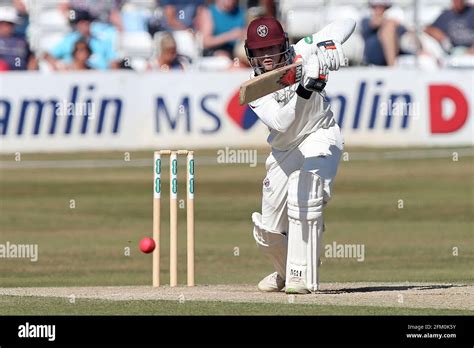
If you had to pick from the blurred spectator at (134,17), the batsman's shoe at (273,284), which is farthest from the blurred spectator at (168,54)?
the batsman's shoe at (273,284)

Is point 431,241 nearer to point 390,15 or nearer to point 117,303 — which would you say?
point 117,303

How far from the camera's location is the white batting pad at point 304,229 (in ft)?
35.7

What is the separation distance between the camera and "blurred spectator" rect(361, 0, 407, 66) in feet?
84.1

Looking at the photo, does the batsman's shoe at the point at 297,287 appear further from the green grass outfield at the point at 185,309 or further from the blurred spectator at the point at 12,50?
the blurred spectator at the point at 12,50

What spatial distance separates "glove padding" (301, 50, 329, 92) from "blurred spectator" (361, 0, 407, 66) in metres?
15.2

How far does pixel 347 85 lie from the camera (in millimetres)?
24562

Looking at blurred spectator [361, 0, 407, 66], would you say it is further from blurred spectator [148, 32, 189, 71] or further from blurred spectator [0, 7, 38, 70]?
blurred spectator [0, 7, 38, 70]

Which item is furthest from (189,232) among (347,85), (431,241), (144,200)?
(347,85)
